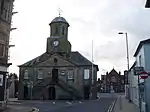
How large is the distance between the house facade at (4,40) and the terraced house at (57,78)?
2993cm

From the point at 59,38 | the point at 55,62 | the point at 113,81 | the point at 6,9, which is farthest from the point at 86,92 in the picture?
the point at 113,81

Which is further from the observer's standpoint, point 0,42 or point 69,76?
point 69,76

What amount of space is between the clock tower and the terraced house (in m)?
2.40

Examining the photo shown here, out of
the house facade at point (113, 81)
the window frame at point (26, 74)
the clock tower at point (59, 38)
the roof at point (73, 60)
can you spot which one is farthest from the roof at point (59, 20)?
the house facade at point (113, 81)

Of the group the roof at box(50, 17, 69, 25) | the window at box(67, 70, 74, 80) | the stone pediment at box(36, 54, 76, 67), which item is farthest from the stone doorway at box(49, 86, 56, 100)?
the roof at box(50, 17, 69, 25)

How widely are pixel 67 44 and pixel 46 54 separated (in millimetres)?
6302

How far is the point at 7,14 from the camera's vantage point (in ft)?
89.6

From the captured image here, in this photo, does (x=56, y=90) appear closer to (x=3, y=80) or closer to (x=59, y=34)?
(x=59, y=34)

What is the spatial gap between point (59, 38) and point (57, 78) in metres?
11.2

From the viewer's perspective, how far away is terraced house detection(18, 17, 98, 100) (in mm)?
57375

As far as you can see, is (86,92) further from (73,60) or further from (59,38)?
(59,38)

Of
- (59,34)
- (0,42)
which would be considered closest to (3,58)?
(0,42)

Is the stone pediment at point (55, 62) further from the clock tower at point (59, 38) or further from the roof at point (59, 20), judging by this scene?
the roof at point (59, 20)

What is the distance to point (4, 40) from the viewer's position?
26.7 m
